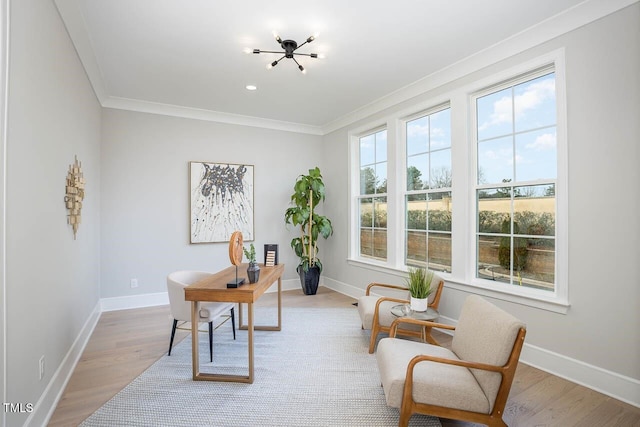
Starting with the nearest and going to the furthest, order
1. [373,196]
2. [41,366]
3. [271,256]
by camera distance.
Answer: [41,366] → [271,256] → [373,196]

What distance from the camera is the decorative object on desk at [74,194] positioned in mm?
2664

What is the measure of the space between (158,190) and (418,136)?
3.61 metres

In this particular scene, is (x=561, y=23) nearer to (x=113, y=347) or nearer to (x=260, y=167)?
(x=260, y=167)

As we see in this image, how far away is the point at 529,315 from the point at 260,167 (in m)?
4.11

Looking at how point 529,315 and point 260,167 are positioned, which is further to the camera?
point 260,167

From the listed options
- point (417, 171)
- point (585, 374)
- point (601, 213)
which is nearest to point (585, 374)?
point (585, 374)

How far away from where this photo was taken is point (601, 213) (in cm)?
241

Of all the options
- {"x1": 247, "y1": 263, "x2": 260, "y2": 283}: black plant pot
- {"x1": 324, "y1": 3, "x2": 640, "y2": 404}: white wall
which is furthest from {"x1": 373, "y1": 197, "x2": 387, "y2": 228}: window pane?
{"x1": 247, "y1": 263, "x2": 260, "y2": 283}: black plant pot

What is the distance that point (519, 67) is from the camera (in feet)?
9.60

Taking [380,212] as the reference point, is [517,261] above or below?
below

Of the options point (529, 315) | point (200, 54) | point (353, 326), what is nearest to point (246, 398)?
point (353, 326)

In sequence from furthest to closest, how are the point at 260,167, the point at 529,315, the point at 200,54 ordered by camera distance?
the point at 260,167
the point at 200,54
the point at 529,315

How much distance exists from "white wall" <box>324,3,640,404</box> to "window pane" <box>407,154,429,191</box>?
1554 mm

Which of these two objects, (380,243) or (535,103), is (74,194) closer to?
(380,243)
